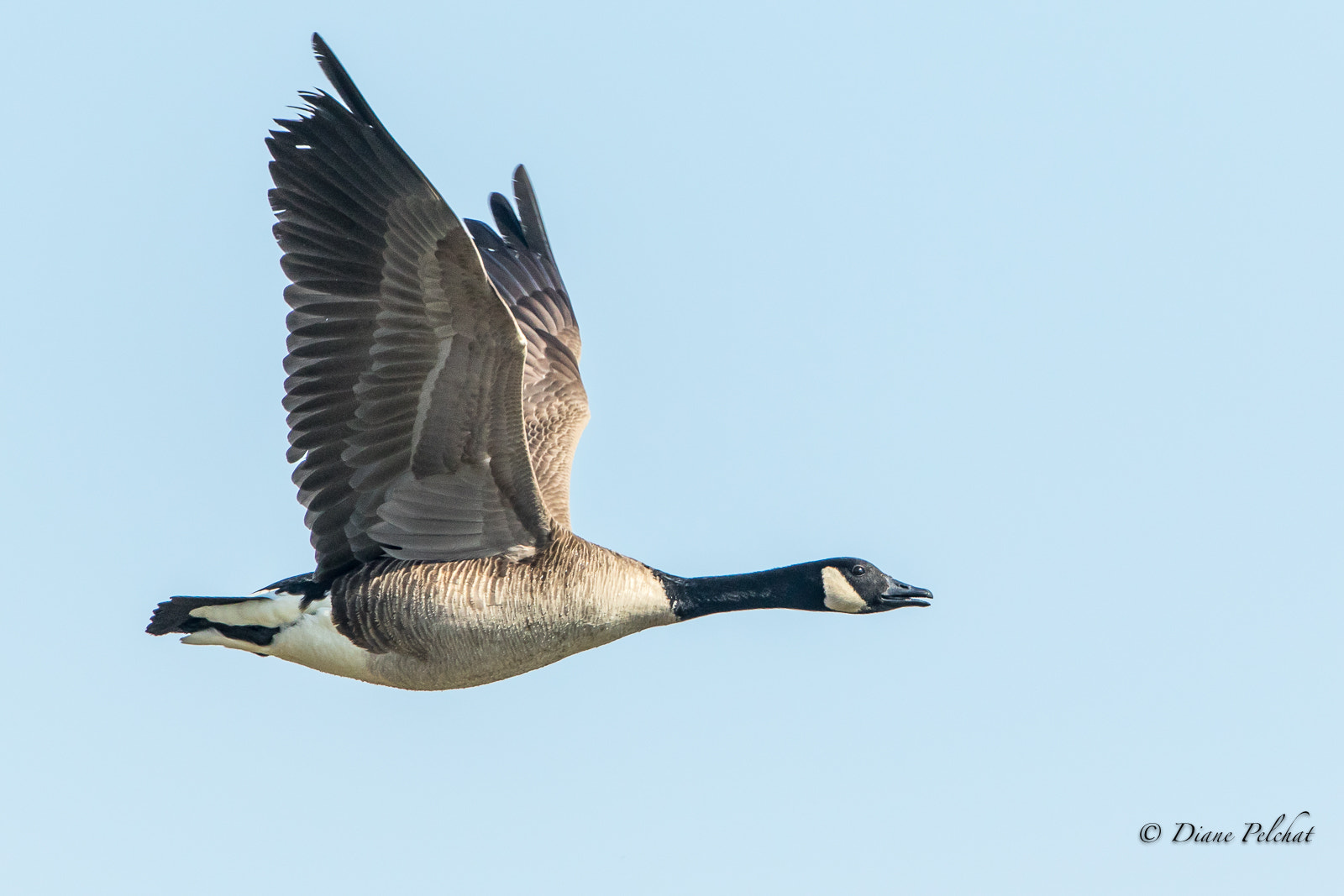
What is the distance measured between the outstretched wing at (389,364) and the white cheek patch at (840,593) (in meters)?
2.16

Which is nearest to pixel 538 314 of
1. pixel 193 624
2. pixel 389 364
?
pixel 389 364

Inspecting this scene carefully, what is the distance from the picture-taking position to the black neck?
10.0 m

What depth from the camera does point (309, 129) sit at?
29.2 ft

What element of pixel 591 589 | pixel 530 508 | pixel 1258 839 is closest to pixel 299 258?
pixel 530 508

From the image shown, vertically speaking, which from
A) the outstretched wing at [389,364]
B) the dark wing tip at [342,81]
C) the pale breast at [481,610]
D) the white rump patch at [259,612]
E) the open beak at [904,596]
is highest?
the dark wing tip at [342,81]

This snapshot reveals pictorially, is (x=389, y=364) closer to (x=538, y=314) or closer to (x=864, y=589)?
(x=864, y=589)

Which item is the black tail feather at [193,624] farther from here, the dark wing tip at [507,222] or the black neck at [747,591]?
the dark wing tip at [507,222]

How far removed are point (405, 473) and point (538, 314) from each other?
12.2 feet

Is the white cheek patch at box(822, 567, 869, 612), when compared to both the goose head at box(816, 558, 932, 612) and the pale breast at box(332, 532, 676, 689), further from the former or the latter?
the pale breast at box(332, 532, 676, 689)

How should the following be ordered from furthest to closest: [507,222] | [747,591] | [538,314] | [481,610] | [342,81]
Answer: [507,222]
[538,314]
[747,591]
[481,610]
[342,81]

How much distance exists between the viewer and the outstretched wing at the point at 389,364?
8617 mm

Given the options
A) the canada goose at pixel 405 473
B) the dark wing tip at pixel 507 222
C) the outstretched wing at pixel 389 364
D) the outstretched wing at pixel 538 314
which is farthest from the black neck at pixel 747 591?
the dark wing tip at pixel 507 222

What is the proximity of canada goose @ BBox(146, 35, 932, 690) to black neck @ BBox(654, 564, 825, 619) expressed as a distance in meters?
0.02

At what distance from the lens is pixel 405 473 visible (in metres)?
9.41
